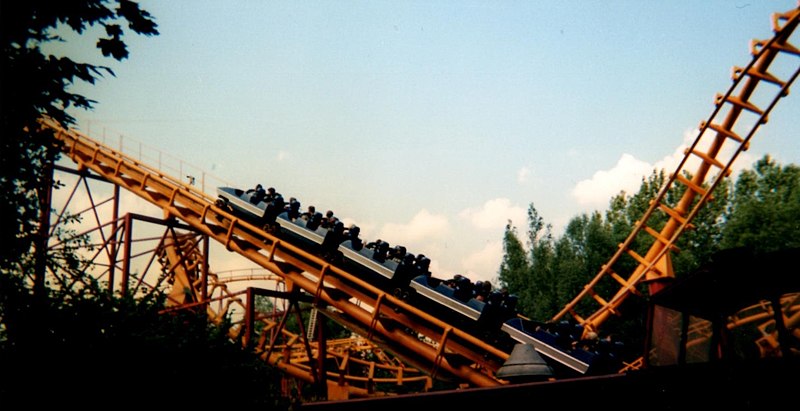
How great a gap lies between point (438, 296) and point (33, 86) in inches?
264

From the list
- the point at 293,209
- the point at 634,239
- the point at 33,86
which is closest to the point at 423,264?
the point at 293,209

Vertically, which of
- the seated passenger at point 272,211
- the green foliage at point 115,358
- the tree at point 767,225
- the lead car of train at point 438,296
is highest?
the tree at point 767,225

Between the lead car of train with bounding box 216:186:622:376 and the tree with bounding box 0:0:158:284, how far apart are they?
5.20m

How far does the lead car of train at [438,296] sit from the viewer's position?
1077 centimetres

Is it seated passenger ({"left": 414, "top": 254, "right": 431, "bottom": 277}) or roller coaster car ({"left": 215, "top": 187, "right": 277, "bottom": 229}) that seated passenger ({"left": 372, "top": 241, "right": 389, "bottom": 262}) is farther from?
roller coaster car ({"left": 215, "top": 187, "right": 277, "bottom": 229})

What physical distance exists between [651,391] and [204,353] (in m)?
3.89

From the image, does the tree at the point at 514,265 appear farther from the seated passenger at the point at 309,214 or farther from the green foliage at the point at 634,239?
the seated passenger at the point at 309,214

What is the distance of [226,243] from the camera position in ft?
43.3

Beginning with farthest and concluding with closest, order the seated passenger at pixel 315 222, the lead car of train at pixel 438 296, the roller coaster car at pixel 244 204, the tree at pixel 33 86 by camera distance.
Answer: the roller coaster car at pixel 244 204, the seated passenger at pixel 315 222, the lead car of train at pixel 438 296, the tree at pixel 33 86

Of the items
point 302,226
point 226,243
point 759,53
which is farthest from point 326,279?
point 759,53

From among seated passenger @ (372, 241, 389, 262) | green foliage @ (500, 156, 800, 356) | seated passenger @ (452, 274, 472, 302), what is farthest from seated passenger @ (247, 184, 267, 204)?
green foliage @ (500, 156, 800, 356)

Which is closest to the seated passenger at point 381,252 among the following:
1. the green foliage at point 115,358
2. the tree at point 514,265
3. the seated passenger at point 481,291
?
the seated passenger at point 481,291

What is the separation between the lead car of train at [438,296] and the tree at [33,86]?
520cm

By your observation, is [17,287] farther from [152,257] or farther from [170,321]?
[152,257]
